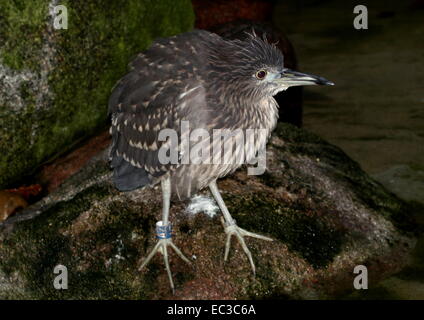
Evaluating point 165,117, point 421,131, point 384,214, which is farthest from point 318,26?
point 165,117

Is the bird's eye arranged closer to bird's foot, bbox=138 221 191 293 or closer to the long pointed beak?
the long pointed beak

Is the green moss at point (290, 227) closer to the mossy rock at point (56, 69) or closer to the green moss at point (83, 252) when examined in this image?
the green moss at point (83, 252)

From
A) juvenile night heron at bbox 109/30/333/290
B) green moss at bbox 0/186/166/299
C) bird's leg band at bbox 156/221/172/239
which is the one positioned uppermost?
juvenile night heron at bbox 109/30/333/290

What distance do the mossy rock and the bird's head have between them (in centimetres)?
177

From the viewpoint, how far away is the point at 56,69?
528cm

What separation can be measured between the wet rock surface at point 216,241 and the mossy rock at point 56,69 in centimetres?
75

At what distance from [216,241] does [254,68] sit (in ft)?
3.68

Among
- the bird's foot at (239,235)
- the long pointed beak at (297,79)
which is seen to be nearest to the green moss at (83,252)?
the bird's foot at (239,235)

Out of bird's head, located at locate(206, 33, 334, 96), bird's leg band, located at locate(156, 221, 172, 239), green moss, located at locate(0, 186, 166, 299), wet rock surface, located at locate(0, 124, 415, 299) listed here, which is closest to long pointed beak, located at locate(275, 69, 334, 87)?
bird's head, located at locate(206, 33, 334, 96)

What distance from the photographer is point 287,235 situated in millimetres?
4359

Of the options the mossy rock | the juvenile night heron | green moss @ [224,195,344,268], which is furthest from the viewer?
the mossy rock

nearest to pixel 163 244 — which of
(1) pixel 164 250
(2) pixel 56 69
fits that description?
(1) pixel 164 250

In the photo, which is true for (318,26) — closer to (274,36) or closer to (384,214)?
(274,36)

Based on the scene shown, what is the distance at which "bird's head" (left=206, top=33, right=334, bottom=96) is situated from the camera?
395 cm
